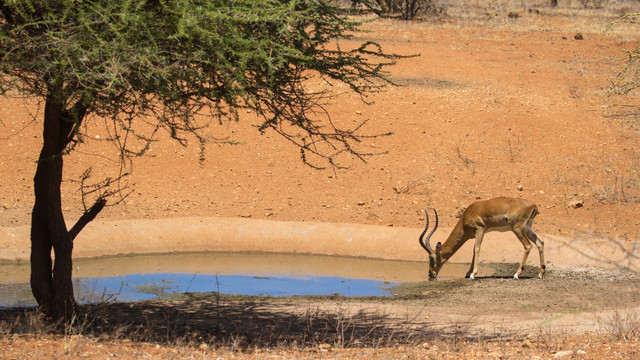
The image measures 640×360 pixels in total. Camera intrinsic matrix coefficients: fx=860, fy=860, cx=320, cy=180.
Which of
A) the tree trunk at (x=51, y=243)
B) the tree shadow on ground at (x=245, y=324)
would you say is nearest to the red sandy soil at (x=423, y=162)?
the tree shadow on ground at (x=245, y=324)

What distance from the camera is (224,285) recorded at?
12.0 metres

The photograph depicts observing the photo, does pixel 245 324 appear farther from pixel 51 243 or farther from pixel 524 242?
pixel 524 242

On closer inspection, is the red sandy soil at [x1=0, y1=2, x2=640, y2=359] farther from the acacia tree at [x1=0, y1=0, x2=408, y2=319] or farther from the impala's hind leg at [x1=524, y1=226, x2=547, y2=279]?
the acacia tree at [x1=0, y1=0, x2=408, y2=319]

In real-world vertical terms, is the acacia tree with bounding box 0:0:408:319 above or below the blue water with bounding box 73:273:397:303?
above

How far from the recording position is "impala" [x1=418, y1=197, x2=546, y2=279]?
12.6m

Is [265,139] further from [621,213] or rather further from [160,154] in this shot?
[621,213]

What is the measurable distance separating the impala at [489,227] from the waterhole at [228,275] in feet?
1.32

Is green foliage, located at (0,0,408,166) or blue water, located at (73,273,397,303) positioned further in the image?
blue water, located at (73,273,397,303)

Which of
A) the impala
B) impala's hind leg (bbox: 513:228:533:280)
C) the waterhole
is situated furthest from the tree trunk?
impala's hind leg (bbox: 513:228:533:280)

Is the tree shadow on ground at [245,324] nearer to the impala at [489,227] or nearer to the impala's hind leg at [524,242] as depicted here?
the impala at [489,227]

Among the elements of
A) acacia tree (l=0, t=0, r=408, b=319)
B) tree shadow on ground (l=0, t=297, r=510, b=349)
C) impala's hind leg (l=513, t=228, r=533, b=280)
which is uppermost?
acacia tree (l=0, t=0, r=408, b=319)

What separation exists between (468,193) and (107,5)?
11.1m

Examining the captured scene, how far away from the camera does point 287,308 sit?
10203 mm

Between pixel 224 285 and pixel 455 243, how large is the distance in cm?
363
